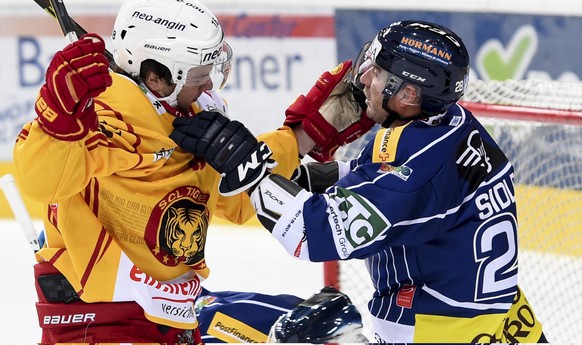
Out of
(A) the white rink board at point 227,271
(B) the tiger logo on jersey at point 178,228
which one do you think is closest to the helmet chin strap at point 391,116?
(B) the tiger logo on jersey at point 178,228

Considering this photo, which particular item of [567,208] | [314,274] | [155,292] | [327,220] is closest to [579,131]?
[567,208]

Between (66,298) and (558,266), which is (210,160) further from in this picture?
(558,266)

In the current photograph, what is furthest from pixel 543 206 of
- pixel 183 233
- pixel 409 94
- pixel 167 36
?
pixel 167 36

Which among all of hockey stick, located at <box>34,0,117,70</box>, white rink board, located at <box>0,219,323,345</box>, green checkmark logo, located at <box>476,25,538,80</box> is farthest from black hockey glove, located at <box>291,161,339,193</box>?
green checkmark logo, located at <box>476,25,538,80</box>

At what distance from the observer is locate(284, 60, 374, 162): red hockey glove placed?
2.92 metres

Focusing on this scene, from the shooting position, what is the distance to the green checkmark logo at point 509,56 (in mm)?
5387

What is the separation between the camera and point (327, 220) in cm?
250

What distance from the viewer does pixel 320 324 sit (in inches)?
115

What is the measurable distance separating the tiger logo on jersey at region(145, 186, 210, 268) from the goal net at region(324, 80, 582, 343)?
137 centimetres

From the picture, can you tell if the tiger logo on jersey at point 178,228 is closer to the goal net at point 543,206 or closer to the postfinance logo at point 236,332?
the postfinance logo at point 236,332

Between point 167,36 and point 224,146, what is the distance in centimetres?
29

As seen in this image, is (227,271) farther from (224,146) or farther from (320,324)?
(224,146)

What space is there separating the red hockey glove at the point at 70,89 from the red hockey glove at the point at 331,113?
86cm

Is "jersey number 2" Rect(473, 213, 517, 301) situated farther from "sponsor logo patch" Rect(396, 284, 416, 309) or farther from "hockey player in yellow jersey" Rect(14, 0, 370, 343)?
"hockey player in yellow jersey" Rect(14, 0, 370, 343)
